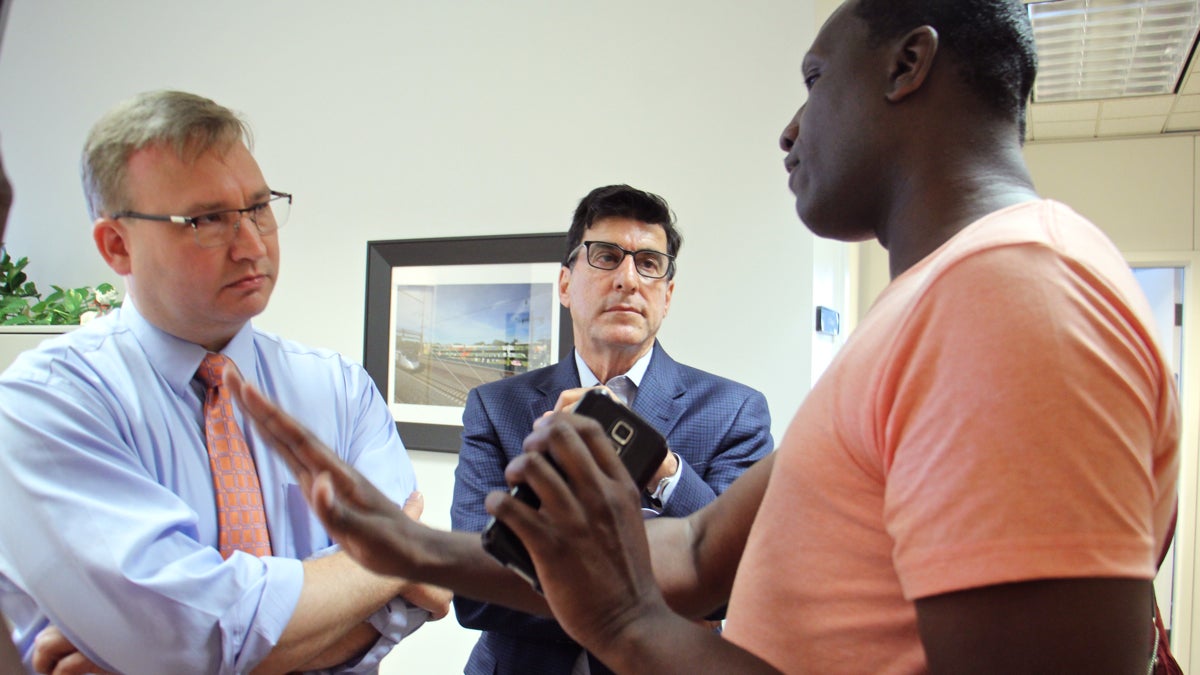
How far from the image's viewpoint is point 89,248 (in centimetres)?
401

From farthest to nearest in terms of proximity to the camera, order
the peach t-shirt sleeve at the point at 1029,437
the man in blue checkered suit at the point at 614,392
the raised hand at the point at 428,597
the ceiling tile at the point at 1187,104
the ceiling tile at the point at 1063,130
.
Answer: the ceiling tile at the point at 1063,130 → the ceiling tile at the point at 1187,104 → the man in blue checkered suit at the point at 614,392 → the raised hand at the point at 428,597 → the peach t-shirt sleeve at the point at 1029,437

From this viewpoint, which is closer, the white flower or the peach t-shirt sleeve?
the peach t-shirt sleeve

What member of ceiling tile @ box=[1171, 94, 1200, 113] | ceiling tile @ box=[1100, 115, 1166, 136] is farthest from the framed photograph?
ceiling tile @ box=[1100, 115, 1166, 136]

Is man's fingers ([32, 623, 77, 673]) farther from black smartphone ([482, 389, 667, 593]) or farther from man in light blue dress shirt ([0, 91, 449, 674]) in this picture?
black smartphone ([482, 389, 667, 593])

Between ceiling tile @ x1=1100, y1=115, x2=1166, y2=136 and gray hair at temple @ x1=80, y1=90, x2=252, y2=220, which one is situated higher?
ceiling tile @ x1=1100, y1=115, x2=1166, y2=136

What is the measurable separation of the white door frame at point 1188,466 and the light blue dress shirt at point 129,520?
504cm

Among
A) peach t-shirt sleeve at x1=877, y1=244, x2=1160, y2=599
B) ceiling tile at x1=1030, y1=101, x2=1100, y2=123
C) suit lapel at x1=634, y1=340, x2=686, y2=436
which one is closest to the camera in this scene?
peach t-shirt sleeve at x1=877, y1=244, x2=1160, y2=599

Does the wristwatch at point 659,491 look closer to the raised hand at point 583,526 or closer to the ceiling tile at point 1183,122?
the raised hand at point 583,526

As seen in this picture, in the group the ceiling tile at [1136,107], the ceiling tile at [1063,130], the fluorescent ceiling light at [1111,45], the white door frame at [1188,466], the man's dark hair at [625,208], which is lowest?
the white door frame at [1188,466]

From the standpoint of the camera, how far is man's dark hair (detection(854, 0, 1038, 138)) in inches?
29.1

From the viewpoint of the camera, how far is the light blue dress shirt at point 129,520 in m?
1.18

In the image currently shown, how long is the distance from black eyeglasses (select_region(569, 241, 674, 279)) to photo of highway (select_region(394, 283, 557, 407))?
1018 mm

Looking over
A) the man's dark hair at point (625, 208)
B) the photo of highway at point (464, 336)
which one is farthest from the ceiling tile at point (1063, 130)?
the man's dark hair at point (625, 208)

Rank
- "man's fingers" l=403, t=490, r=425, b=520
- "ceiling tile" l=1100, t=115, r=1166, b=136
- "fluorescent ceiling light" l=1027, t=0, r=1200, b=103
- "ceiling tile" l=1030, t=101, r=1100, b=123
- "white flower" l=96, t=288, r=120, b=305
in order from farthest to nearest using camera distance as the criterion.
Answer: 1. "ceiling tile" l=1100, t=115, r=1166, b=136
2. "ceiling tile" l=1030, t=101, r=1100, b=123
3. "white flower" l=96, t=288, r=120, b=305
4. "fluorescent ceiling light" l=1027, t=0, r=1200, b=103
5. "man's fingers" l=403, t=490, r=425, b=520
